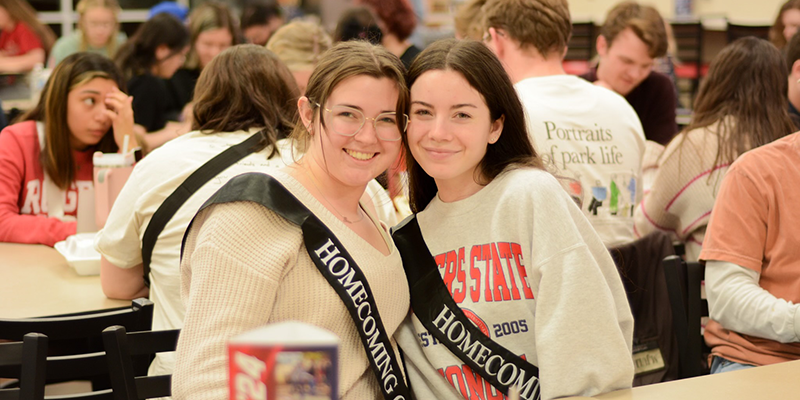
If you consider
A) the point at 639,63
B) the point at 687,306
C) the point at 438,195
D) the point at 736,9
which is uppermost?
the point at 736,9

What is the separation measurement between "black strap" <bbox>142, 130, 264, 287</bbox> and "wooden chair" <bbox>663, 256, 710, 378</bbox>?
1.20 metres

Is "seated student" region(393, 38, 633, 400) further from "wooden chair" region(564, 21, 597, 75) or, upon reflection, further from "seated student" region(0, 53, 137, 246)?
"wooden chair" region(564, 21, 597, 75)

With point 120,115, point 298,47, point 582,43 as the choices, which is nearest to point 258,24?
point 298,47

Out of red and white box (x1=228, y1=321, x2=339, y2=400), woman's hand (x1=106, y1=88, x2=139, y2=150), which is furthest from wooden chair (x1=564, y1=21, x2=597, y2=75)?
red and white box (x1=228, y1=321, x2=339, y2=400)

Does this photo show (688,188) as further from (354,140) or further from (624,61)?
(354,140)

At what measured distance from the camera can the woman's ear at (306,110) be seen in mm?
1496

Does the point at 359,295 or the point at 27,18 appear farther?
the point at 27,18

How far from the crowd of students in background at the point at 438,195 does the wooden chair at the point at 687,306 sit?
0.04 m

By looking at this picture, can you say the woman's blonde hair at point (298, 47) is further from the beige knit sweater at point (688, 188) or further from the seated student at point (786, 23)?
the seated student at point (786, 23)

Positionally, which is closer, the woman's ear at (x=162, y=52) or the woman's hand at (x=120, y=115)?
the woman's hand at (x=120, y=115)

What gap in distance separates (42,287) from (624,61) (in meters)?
2.70

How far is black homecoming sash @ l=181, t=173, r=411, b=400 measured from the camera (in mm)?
1347

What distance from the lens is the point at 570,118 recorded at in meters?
2.48

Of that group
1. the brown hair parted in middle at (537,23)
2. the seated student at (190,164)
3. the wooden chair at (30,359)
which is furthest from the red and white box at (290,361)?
the brown hair parted in middle at (537,23)
